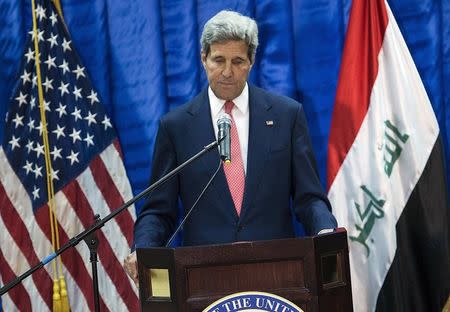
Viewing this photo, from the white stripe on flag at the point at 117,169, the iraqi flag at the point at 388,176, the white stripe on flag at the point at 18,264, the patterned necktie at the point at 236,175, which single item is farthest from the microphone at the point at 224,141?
the white stripe on flag at the point at 18,264

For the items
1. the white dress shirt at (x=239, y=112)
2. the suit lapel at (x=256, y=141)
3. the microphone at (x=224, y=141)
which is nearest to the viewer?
the microphone at (x=224, y=141)

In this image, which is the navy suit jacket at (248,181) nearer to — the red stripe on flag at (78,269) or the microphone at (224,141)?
the microphone at (224,141)

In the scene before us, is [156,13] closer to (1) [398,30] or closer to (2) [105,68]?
(2) [105,68]

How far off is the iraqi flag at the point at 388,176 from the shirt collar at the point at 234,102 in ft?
2.12

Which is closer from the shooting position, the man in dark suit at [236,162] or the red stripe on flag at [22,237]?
the man in dark suit at [236,162]

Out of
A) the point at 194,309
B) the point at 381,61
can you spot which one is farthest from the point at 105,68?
the point at 194,309

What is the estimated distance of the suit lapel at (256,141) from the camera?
2.83m

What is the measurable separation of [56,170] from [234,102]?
3.85ft

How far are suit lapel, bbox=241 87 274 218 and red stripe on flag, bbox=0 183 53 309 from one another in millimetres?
1371

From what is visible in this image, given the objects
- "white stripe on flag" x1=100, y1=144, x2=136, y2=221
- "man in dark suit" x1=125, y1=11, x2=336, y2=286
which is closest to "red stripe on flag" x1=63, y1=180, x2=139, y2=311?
"white stripe on flag" x1=100, y1=144, x2=136, y2=221

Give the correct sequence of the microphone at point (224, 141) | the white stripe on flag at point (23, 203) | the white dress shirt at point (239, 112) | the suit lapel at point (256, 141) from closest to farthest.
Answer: the microphone at point (224, 141), the suit lapel at point (256, 141), the white dress shirt at point (239, 112), the white stripe on flag at point (23, 203)

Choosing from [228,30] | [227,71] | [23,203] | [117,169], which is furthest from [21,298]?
[228,30]

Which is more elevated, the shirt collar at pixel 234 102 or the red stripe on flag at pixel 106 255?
the shirt collar at pixel 234 102

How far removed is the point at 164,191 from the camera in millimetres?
2902
